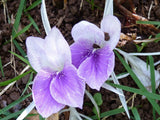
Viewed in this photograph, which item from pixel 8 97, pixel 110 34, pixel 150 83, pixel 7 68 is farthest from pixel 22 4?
pixel 150 83

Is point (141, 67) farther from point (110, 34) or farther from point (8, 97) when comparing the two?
point (8, 97)

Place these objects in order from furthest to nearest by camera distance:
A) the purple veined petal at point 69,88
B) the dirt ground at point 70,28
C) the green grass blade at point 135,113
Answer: the dirt ground at point 70,28
the green grass blade at point 135,113
the purple veined petal at point 69,88

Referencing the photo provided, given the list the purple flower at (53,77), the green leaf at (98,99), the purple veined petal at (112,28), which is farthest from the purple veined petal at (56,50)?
the green leaf at (98,99)

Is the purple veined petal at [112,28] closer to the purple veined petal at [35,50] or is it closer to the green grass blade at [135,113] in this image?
the purple veined petal at [35,50]

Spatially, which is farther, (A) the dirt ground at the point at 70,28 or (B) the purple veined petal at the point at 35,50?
(A) the dirt ground at the point at 70,28

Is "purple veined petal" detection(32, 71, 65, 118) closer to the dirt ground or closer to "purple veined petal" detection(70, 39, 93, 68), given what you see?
"purple veined petal" detection(70, 39, 93, 68)

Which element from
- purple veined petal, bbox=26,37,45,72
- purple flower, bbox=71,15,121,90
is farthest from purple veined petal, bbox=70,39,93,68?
purple veined petal, bbox=26,37,45,72
